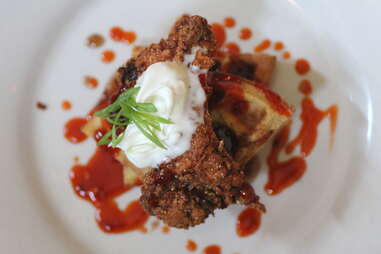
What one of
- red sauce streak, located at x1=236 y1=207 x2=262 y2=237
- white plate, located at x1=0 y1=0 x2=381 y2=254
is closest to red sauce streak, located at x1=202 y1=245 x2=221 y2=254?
white plate, located at x1=0 y1=0 x2=381 y2=254

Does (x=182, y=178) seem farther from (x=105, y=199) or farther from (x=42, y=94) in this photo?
(x=42, y=94)

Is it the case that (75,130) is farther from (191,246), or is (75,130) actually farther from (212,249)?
(212,249)

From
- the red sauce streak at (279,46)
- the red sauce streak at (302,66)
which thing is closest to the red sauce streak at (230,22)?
the red sauce streak at (279,46)

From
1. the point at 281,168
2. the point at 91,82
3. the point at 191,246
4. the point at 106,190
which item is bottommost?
the point at 191,246

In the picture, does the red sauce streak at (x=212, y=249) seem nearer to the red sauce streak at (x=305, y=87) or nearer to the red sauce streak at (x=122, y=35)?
the red sauce streak at (x=305, y=87)

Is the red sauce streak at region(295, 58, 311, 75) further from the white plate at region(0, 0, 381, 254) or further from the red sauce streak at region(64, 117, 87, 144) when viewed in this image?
the red sauce streak at region(64, 117, 87, 144)

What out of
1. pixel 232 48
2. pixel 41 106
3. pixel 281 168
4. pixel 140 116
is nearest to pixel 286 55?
pixel 232 48
